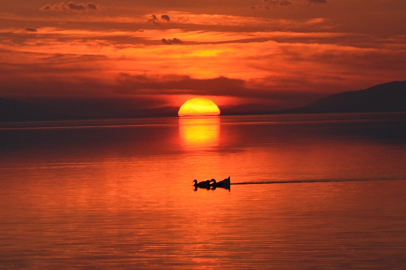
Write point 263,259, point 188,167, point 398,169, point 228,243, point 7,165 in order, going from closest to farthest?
point 263,259
point 228,243
point 398,169
point 188,167
point 7,165

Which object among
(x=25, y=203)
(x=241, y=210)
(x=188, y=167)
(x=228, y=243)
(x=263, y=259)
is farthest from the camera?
(x=188, y=167)

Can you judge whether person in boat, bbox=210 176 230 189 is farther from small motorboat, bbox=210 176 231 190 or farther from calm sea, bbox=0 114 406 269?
calm sea, bbox=0 114 406 269

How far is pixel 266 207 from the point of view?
1232 inches

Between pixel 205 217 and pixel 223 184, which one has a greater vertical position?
pixel 223 184

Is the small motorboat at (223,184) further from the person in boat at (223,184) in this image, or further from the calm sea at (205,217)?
the calm sea at (205,217)

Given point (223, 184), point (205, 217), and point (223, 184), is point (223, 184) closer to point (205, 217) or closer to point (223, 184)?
point (223, 184)

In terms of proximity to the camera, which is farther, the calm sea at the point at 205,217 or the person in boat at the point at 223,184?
the person in boat at the point at 223,184

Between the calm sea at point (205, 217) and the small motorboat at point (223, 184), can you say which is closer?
the calm sea at point (205, 217)

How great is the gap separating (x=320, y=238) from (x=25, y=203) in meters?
17.4

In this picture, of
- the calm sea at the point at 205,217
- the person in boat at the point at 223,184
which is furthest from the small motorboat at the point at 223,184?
the calm sea at the point at 205,217

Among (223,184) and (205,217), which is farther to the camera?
(223,184)

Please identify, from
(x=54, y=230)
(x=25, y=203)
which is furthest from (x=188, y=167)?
(x=54, y=230)

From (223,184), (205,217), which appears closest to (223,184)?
(223,184)

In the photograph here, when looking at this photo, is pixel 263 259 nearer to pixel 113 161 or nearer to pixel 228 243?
pixel 228 243
